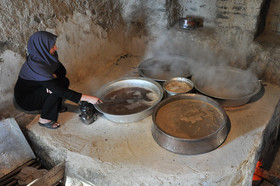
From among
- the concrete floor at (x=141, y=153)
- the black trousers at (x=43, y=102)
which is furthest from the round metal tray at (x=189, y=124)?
the black trousers at (x=43, y=102)

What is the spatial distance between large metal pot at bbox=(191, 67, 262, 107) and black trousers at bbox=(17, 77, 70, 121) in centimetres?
169

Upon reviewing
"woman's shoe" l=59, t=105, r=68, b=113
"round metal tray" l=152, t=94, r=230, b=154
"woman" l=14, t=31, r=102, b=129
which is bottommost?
"woman's shoe" l=59, t=105, r=68, b=113

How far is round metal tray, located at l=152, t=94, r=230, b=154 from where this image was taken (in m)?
2.08

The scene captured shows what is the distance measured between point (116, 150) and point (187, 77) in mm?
1434

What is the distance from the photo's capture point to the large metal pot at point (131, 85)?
2.49m

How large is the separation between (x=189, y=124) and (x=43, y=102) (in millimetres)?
1672

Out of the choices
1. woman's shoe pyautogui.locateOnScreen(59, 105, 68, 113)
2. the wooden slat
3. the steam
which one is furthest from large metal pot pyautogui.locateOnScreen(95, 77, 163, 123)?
the wooden slat

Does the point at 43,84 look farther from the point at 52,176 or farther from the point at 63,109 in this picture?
the point at 52,176

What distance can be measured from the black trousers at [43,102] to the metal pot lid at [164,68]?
1262 millimetres

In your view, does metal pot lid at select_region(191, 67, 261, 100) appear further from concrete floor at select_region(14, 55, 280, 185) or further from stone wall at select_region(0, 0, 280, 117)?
stone wall at select_region(0, 0, 280, 117)

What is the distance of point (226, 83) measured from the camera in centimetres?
298

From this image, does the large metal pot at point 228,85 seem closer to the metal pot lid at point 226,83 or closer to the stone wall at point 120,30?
the metal pot lid at point 226,83

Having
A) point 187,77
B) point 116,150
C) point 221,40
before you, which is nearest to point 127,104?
point 116,150

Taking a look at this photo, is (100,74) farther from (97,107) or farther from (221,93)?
(221,93)
